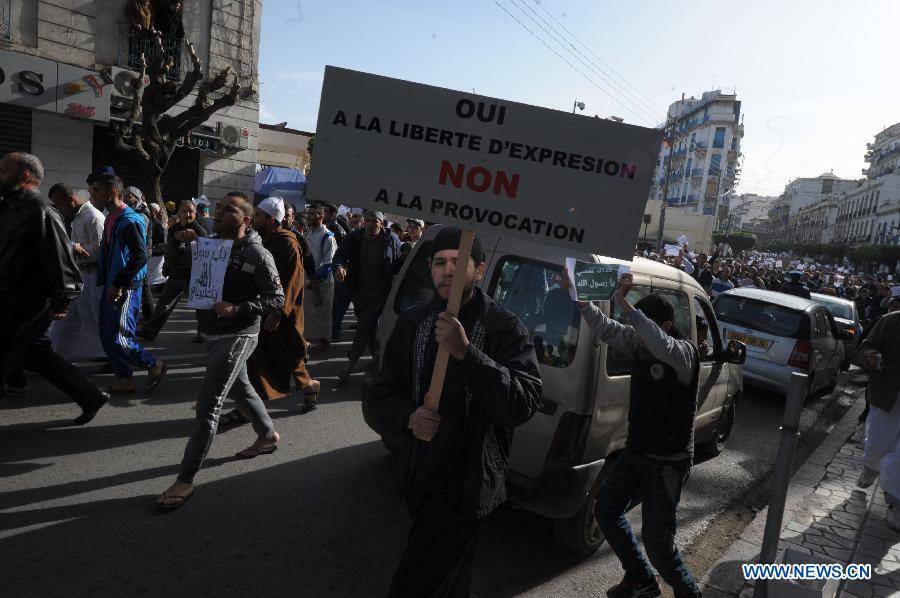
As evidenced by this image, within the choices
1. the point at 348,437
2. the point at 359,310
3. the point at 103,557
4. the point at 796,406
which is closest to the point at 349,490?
the point at 348,437

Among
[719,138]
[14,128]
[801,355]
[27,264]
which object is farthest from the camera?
[719,138]

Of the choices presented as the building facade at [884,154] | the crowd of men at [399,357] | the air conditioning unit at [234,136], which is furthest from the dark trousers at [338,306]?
the building facade at [884,154]

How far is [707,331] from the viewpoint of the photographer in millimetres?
4727

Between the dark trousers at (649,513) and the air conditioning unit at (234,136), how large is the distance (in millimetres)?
16198

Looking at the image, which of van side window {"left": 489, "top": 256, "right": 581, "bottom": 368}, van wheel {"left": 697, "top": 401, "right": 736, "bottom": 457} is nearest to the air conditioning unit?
van wheel {"left": 697, "top": 401, "right": 736, "bottom": 457}

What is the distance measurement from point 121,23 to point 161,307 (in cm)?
1042

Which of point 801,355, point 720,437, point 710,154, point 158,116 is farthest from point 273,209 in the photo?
point 710,154

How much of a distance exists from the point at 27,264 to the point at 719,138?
10419 cm

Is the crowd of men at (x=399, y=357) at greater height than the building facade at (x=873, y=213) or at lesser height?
lesser

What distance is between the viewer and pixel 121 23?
47.5ft

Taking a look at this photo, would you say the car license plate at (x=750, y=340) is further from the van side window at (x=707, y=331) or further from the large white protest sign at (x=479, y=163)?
the large white protest sign at (x=479, y=163)

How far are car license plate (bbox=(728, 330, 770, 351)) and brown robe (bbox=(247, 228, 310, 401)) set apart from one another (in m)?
6.19

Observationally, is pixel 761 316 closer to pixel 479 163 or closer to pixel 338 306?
pixel 338 306

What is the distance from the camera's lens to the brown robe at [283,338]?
4855mm
